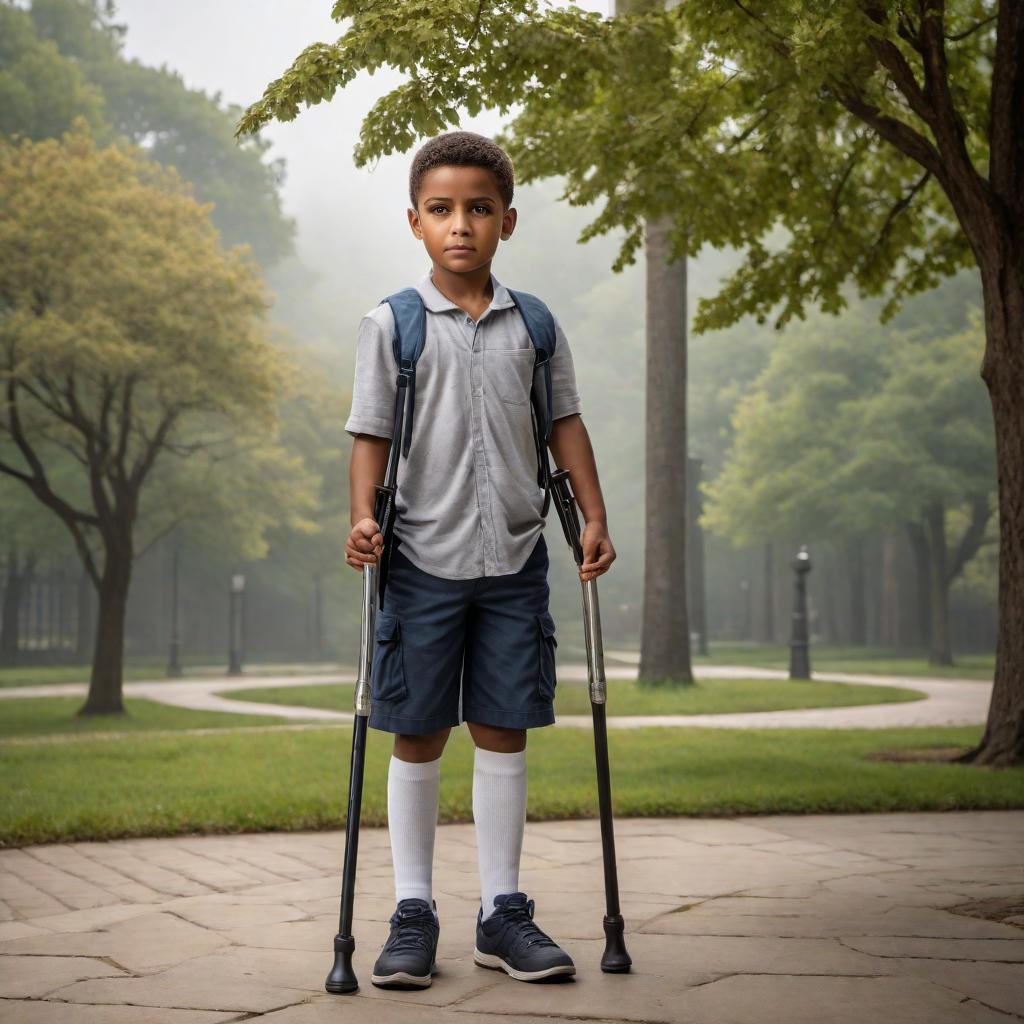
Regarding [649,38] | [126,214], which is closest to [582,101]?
[649,38]

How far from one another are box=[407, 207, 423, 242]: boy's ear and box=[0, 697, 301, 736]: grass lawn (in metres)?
10.4

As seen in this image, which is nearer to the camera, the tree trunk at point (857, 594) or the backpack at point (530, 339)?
the backpack at point (530, 339)

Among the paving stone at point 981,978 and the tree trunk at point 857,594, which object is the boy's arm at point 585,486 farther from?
the tree trunk at point 857,594

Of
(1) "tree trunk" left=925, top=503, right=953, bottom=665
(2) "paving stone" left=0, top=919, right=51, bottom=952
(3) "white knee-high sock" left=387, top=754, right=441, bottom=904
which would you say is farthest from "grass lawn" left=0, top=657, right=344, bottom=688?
(3) "white knee-high sock" left=387, top=754, right=441, bottom=904

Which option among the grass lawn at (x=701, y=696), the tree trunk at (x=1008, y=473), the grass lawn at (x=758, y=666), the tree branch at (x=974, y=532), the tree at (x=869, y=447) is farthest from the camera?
the tree branch at (x=974, y=532)

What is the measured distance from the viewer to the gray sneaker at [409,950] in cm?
296

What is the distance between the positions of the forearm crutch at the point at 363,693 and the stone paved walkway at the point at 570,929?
0.09 metres

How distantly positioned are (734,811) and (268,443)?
20998 mm

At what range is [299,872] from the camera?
4797mm

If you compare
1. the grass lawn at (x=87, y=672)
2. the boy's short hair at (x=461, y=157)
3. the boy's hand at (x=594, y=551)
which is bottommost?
the grass lawn at (x=87, y=672)

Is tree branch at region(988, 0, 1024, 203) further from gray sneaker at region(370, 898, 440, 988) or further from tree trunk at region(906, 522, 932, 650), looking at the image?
tree trunk at region(906, 522, 932, 650)

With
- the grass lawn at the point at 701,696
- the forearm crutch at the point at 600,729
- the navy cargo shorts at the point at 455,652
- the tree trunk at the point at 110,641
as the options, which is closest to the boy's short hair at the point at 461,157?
the forearm crutch at the point at 600,729

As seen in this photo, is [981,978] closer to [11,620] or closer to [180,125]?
[11,620]

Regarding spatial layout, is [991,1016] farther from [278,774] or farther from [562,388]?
[278,774]
